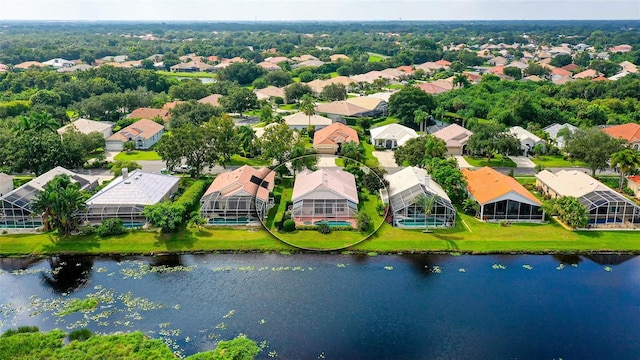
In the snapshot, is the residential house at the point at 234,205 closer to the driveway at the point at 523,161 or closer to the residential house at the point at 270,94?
the driveway at the point at 523,161

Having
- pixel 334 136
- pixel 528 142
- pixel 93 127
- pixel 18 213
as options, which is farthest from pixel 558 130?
pixel 18 213

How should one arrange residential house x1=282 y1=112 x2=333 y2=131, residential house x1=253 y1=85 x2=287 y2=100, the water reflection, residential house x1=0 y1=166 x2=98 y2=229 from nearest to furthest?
1. the water reflection
2. residential house x1=0 y1=166 x2=98 y2=229
3. residential house x1=282 y1=112 x2=333 y2=131
4. residential house x1=253 y1=85 x2=287 y2=100

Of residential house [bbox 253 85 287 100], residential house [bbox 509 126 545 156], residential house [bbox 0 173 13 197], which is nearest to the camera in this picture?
residential house [bbox 0 173 13 197]

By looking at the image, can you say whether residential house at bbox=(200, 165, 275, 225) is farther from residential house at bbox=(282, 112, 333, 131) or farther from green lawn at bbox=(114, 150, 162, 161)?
residential house at bbox=(282, 112, 333, 131)

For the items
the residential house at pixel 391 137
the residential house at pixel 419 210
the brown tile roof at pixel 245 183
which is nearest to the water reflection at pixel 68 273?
the brown tile roof at pixel 245 183

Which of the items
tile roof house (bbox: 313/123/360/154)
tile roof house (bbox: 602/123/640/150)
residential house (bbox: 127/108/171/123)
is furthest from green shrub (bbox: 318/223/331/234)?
residential house (bbox: 127/108/171/123)

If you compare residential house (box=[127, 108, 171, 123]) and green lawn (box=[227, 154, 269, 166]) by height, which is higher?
residential house (box=[127, 108, 171, 123])
